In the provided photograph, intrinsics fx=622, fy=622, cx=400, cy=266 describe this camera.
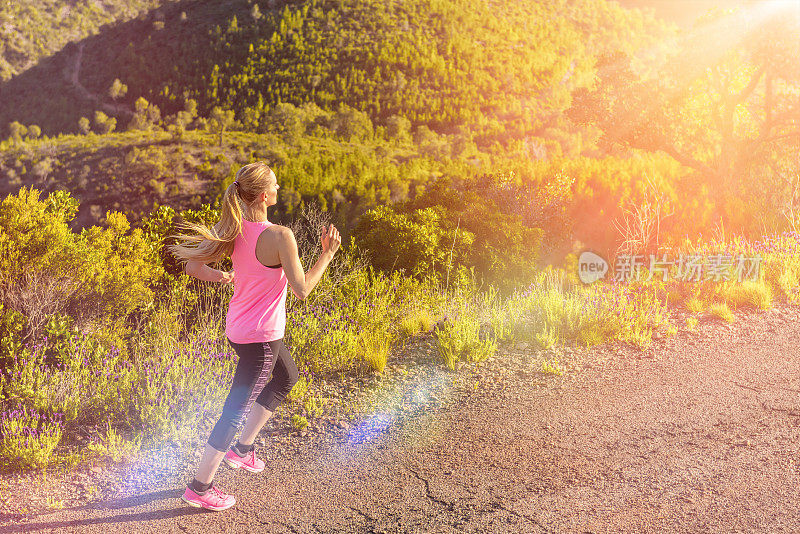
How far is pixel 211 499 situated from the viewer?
136 inches

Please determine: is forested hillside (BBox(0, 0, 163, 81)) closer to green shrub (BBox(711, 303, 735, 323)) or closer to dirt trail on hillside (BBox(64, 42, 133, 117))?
dirt trail on hillside (BBox(64, 42, 133, 117))

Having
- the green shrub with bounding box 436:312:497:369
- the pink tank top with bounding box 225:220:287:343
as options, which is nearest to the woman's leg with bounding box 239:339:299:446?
the pink tank top with bounding box 225:220:287:343

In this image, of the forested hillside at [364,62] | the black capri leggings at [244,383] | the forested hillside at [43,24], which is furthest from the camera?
the forested hillside at [43,24]

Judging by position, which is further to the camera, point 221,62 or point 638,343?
point 221,62

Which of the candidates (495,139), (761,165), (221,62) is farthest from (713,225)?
(221,62)

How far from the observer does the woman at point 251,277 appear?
3008mm

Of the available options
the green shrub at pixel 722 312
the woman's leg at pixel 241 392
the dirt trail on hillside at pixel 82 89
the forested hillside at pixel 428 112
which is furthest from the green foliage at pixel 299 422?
the dirt trail on hillside at pixel 82 89

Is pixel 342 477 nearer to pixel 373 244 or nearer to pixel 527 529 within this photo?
pixel 527 529

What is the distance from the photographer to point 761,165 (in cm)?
1305

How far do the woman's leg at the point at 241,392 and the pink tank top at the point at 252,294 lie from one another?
0.09 meters

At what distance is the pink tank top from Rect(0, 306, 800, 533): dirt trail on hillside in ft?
3.71

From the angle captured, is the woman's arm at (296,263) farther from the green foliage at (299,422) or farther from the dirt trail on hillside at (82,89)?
the dirt trail on hillside at (82,89)

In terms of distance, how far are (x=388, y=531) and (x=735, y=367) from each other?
3.88 meters

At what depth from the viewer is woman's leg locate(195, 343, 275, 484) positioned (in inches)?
127
